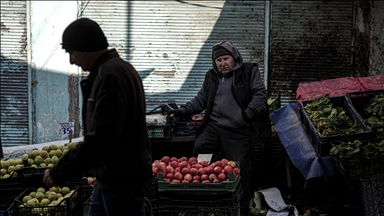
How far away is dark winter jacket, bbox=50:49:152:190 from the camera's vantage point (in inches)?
152

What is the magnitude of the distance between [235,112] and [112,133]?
3.47 m

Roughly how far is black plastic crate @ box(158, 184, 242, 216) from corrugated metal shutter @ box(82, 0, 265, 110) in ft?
12.8

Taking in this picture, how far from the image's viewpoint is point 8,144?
9.54 m

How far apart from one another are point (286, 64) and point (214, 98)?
266cm

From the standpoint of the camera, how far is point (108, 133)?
3.85 m

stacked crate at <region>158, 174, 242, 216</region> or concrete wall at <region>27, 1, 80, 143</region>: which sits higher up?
Answer: concrete wall at <region>27, 1, 80, 143</region>

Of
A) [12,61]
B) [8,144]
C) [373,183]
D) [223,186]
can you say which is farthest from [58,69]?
[373,183]

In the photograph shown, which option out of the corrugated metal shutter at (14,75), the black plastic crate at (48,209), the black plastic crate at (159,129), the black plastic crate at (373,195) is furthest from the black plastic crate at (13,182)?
the black plastic crate at (373,195)

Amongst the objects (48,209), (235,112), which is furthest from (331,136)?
(48,209)

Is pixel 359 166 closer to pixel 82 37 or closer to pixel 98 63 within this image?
pixel 98 63

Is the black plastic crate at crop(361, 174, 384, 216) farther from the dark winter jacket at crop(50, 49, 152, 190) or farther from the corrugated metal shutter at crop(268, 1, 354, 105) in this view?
the corrugated metal shutter at crop(268, 1, 354, 105)

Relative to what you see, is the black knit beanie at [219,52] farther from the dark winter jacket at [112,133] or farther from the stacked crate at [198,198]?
the dark winter jacket at [112,133]

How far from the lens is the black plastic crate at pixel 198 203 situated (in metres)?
5.75

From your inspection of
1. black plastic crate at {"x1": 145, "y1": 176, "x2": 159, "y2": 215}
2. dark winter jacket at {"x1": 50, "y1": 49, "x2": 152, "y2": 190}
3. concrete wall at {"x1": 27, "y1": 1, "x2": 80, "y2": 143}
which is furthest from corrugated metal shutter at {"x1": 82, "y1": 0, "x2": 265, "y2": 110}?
dark winter jacket at {"x1": 50, "y1": 49, "x2": 152, "y2": 190}
